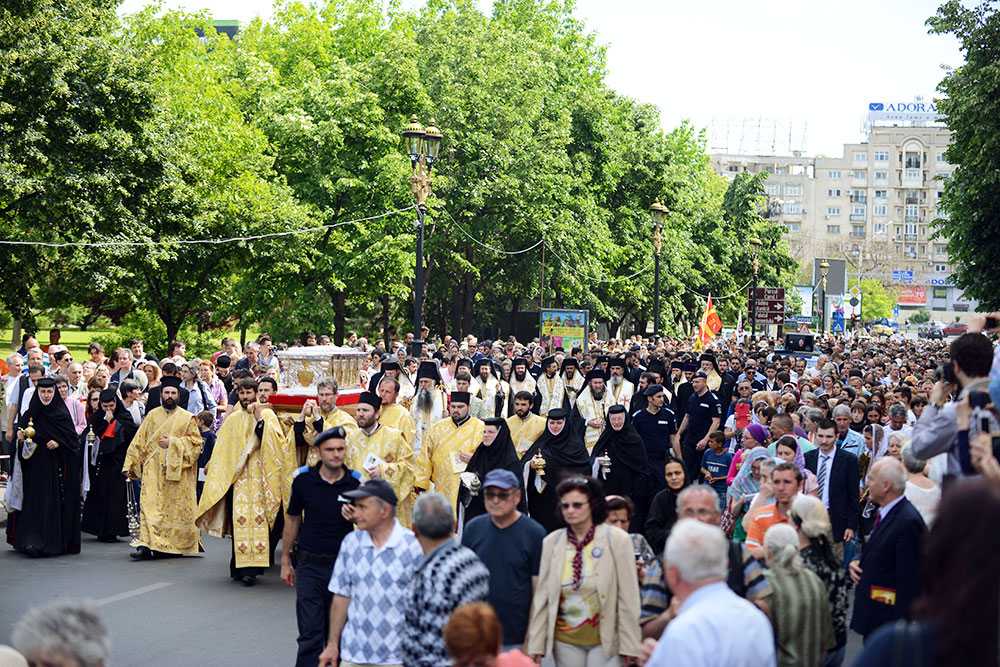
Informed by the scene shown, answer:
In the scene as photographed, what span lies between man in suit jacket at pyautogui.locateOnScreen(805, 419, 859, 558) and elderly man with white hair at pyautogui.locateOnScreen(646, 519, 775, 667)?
22.8 feet

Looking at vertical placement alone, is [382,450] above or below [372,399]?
below

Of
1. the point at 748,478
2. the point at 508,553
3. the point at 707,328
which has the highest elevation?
the point at 707,328

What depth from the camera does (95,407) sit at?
17.7 metres

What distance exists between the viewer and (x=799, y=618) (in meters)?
7.36

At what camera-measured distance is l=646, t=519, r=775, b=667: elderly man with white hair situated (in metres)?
5.02

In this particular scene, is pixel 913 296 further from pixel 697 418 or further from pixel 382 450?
pixel 382 450

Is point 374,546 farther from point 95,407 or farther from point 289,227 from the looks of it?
point 289,227

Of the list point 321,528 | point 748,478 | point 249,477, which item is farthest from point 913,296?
point 321,528

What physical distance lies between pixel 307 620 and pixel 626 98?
187 feet

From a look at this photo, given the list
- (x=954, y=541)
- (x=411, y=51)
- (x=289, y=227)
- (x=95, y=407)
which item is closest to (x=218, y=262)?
(x=289, y=227)

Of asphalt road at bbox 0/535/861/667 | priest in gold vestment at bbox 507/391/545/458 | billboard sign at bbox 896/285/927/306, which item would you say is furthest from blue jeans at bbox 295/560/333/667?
billboard sign at bbox 896/285/927/306

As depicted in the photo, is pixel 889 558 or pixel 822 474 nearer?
pixel 889 558

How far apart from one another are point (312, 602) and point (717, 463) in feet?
19.3

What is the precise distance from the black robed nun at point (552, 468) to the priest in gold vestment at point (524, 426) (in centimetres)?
64
